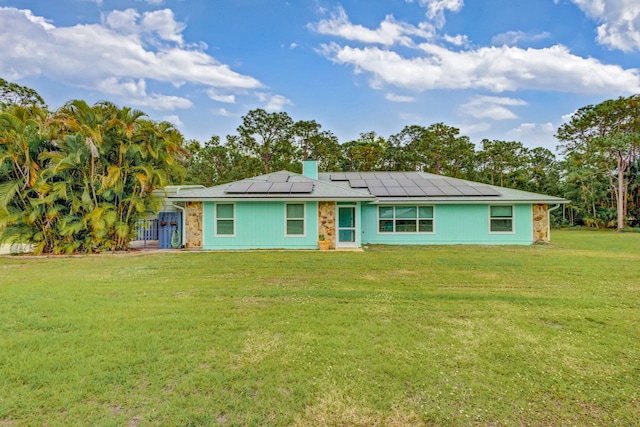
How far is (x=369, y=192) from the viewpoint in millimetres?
14242

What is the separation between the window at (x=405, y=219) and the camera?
45.5 ft

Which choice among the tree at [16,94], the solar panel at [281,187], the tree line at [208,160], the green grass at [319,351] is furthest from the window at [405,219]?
the tree at [16,94]

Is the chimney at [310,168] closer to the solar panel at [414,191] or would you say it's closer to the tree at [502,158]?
the solar panel at [414,191]

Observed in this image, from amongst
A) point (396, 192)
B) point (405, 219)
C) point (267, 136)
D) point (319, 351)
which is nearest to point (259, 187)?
point (396, 192)

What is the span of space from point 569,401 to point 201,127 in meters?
27.8

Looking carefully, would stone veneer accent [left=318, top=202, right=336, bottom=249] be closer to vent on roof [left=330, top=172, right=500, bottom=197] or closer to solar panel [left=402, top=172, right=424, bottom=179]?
vent on roof [left=330, top=172, right=500, bottom=197]

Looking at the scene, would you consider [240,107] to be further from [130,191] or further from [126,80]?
[130,191]

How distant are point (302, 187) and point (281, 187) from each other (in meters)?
0.86

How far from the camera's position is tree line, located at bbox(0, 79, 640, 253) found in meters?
10.2

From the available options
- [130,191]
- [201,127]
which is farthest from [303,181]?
[201,127]

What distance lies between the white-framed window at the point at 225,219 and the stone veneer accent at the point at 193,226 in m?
0.71

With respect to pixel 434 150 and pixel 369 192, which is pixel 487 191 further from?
pixel 434 150

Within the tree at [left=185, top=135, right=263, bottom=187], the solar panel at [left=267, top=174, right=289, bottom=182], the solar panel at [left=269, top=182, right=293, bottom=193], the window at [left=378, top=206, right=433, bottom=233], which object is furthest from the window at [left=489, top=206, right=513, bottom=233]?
the tree at [left=185, top=135, right=263, bottom=187]

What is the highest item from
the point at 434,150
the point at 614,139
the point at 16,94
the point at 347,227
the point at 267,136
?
the point at 16,94
